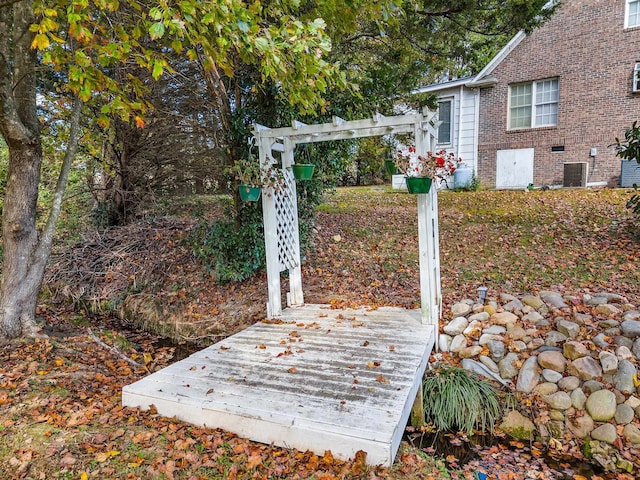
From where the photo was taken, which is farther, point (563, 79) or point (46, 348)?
point (563, 79)

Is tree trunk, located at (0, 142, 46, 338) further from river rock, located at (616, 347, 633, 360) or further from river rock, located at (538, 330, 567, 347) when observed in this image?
river rock, located at (616, 347, 633, 360)

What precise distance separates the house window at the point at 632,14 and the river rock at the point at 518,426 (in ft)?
37.6

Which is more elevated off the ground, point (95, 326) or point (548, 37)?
point (548, 37)

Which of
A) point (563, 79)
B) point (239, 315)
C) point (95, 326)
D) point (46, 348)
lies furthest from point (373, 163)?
point (563, 79)

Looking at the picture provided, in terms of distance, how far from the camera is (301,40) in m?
2.98

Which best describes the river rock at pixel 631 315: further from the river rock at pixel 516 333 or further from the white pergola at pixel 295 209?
the white pergola at pixel 295 209

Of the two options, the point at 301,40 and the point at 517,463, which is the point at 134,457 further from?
the point at 301,40

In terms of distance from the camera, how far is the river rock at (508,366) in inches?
150

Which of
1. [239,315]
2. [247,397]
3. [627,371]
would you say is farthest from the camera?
[239,315]

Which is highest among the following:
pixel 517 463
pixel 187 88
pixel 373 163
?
pixel 187 88

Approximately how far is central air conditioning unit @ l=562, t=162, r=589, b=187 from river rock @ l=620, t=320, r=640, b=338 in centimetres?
846

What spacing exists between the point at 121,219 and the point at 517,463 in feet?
24.6

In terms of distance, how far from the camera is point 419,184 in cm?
374

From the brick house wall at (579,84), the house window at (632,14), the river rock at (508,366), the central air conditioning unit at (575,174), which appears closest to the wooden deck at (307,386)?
the river rock at (508,366)
